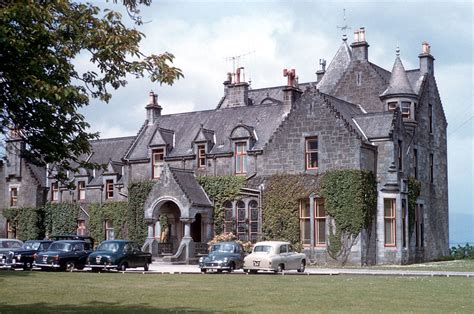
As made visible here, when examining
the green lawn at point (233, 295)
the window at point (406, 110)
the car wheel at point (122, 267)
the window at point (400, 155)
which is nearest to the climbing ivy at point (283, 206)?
the window at point (400, 155)

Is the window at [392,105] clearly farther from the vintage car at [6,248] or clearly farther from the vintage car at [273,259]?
the vintage car at [6,248]

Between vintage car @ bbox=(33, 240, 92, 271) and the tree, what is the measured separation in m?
23.0

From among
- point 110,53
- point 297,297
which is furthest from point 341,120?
point 110,53

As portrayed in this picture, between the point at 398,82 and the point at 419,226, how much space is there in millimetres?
9466

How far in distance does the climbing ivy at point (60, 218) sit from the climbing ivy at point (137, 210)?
8284 millimetres

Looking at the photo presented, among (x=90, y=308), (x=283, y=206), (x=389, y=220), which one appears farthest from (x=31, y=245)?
(x=90, y=308)

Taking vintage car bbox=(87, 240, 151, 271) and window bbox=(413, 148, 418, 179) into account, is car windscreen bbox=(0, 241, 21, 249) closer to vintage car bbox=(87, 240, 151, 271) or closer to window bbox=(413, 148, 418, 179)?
vintage car bbox=(87, 240, 151, 271)

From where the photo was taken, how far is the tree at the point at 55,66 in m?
12.9

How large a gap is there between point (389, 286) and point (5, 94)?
50.7 ft

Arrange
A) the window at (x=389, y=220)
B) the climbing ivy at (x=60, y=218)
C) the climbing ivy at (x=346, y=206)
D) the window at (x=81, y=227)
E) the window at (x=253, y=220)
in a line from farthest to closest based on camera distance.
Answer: the climbing ivy at (x=60, y=218), the window at (x=81, y=227), the window at (x=253, y=220), the window at (x=389, y=220), the climbing ivy at (x=346, y=206)

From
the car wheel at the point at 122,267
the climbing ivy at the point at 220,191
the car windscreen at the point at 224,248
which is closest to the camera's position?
the car wheel at the point at 122,267

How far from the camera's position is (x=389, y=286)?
80.5ft

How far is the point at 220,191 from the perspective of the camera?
47781mm

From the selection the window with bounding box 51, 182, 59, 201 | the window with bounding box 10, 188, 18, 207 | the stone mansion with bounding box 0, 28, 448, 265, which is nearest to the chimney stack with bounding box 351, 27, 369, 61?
the stone mansion with bounding box 0, 28, 448, 265
